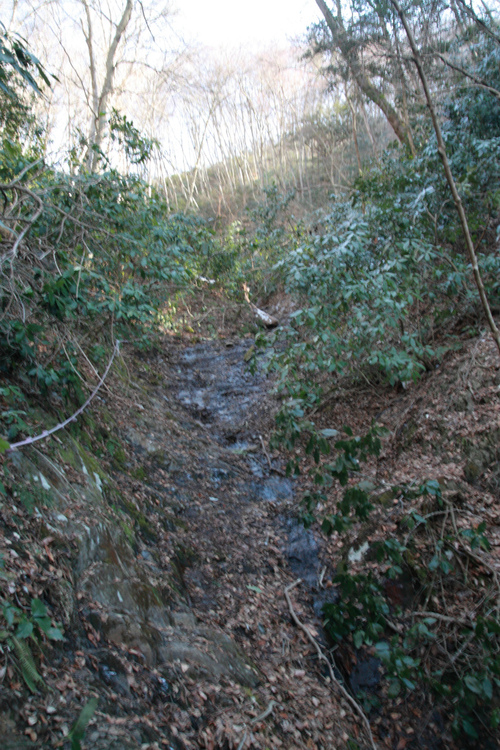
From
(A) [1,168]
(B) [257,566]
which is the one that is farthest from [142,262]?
(B) [257,566]

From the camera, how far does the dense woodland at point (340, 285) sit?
2555 mm

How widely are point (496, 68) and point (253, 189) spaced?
17824 mm

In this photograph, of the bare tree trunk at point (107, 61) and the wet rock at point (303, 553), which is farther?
the bare tree trunk at point (107, 61)

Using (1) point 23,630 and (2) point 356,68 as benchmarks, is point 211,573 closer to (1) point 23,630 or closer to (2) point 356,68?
(1) point 23,630

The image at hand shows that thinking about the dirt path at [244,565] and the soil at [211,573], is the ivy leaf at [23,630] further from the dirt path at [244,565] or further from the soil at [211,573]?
the dirt path at [244,565]

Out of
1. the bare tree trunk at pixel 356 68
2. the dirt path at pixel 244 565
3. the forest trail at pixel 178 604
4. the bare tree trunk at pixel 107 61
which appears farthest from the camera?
the bare tree trunk at pixel 107 61

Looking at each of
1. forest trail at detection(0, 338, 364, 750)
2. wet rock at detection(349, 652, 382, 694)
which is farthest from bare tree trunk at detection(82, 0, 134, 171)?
wet rock at detection(349, 652, 382, 694)

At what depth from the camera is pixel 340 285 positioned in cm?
484

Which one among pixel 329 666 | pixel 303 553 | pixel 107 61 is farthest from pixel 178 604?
pixel 107 61

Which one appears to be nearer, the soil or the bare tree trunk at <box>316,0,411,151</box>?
the soil

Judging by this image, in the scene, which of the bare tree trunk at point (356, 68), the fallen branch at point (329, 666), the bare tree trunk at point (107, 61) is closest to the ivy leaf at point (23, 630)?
the fallen branch at point (329, 666)

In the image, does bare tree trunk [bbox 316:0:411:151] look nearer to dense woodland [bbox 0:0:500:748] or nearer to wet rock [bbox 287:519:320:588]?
dense woodland [bbox 0:0:500:748]

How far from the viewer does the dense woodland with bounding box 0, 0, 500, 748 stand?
255 centimetres

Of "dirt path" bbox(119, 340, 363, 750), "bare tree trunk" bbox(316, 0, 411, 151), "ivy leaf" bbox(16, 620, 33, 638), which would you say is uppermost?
"bare tree trunk" bbox(316, 0, 411, 151)
